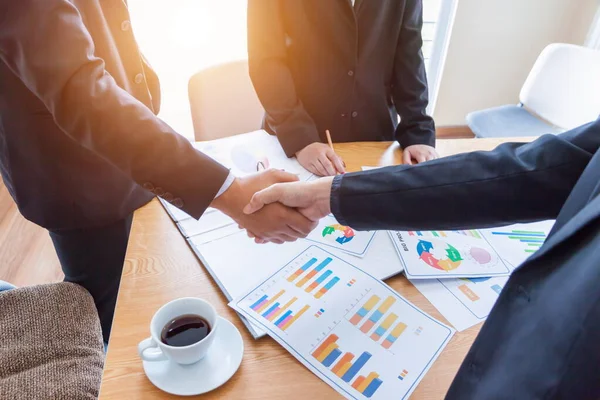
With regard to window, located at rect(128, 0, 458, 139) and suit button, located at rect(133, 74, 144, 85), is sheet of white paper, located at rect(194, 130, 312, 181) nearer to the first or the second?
suit button, located at rect(133, 74, 144, 85)

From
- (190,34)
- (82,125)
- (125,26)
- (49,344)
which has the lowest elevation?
(49,344)

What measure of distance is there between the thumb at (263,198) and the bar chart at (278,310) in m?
0.21

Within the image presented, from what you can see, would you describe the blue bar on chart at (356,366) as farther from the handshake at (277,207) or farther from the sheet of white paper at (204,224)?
the sheet of white paper at (204,224)

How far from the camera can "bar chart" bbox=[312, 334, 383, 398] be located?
1.94 ft

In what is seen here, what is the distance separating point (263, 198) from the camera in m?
0.88

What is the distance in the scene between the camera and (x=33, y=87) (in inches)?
28.9

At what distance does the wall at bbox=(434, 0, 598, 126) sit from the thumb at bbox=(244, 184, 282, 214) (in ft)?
7.18

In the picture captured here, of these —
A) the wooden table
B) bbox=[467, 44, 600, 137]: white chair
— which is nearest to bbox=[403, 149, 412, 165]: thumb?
the wooden table

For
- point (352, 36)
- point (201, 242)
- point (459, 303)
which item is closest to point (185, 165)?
point (201, 242)

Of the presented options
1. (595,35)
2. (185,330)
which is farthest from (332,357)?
(595,35)

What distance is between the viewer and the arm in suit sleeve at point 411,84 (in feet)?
4.01

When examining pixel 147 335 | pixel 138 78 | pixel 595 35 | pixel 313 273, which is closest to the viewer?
pixel 147 335

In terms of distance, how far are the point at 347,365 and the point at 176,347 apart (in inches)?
9.6

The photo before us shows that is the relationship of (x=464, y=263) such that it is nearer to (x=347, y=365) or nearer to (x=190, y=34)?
(x=347, y=365)
